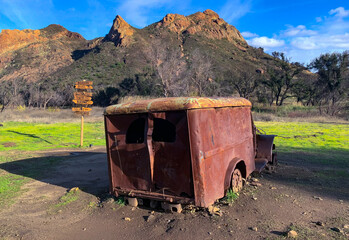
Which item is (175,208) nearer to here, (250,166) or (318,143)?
(250,166)

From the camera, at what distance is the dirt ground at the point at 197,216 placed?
3.88m

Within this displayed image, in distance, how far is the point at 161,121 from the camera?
4742 mm

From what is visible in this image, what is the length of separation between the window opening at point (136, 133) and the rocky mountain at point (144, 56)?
3015 centimetres

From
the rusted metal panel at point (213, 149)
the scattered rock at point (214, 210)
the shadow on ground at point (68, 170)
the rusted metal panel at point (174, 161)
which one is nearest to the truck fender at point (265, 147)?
the rusted metal panel at point (213, 149)

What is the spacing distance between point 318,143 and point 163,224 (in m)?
12.2

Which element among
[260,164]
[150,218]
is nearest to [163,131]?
[150,218]

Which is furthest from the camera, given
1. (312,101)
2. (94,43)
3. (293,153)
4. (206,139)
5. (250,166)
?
(94,43)

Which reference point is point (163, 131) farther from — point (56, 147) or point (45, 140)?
point (45, 140)

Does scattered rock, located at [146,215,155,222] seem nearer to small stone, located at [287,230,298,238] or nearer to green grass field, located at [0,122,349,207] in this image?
small stone, located at [287,230,298,238]

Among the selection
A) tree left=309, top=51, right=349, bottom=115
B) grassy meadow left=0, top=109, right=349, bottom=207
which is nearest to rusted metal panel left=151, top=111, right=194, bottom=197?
grassy meadow left=0, top=109, right=349, bottom=207

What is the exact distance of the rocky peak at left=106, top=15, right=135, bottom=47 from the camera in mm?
66875

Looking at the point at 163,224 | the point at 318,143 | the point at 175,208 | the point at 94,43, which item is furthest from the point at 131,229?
the point at 94,43

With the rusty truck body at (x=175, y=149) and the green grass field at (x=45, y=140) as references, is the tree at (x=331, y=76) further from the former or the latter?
the rusty truck body at (x=175, y=149)

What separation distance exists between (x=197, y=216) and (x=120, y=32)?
71200 mm
